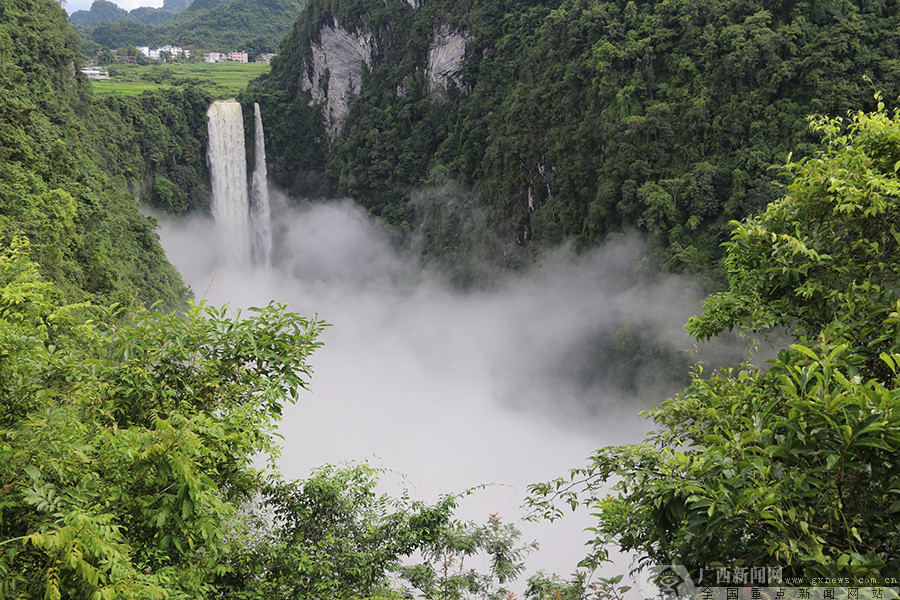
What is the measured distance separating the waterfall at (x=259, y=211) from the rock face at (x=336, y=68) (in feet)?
16.6

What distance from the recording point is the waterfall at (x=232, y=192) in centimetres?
3703

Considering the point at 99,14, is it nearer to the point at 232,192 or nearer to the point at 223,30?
the point at 223,30

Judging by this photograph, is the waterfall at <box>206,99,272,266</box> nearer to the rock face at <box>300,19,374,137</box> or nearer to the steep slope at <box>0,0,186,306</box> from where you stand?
the rock face at <box>300,19,374,137</box>

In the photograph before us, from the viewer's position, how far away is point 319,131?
44.2 meters

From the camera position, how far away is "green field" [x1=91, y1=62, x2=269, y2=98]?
1570 inches

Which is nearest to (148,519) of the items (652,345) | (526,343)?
(652,345)

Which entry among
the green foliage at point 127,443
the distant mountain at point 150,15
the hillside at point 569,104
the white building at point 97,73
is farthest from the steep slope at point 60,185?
the distant mountain at point 150,15

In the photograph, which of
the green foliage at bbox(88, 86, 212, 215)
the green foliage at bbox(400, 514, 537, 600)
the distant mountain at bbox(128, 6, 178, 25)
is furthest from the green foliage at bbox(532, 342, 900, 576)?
the distant mountain at bbox(128, 6, 178, 25)

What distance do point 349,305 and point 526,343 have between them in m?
15.1

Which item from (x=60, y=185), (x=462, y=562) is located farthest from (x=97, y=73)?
(x=462, y=562)

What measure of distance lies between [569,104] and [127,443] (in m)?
27.6

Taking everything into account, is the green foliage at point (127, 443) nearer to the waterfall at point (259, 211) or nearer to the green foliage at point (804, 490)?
the green foliage at point (804, 490)

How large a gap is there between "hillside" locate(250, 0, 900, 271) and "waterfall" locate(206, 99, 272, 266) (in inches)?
173

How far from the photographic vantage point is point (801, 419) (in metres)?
2.27
